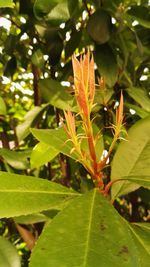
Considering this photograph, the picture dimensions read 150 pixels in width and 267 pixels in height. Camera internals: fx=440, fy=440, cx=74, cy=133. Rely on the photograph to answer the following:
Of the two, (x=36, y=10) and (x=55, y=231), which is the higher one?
(x=36, y=10)

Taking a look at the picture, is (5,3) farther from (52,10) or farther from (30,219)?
(30,219)

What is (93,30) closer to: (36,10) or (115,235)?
(36,10)

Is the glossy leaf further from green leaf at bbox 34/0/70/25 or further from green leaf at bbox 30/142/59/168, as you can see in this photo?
green leaf at bbox 34/0/70/25

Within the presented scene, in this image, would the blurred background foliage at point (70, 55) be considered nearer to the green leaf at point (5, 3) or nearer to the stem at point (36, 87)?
the stem at point (36, 87)

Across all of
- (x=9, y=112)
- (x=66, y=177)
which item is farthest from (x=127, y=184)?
(x=9, y=112)

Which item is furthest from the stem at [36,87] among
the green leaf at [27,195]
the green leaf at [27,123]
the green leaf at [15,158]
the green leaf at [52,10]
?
the green leaf at [27,195]

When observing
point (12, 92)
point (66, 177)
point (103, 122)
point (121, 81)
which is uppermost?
point (12, 92)

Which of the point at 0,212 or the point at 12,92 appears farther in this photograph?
the point at 12,92

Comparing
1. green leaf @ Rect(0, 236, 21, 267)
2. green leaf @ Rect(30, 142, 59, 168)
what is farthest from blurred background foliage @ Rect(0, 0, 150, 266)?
green leaf @ Rect(0, 236, 21, 267)
